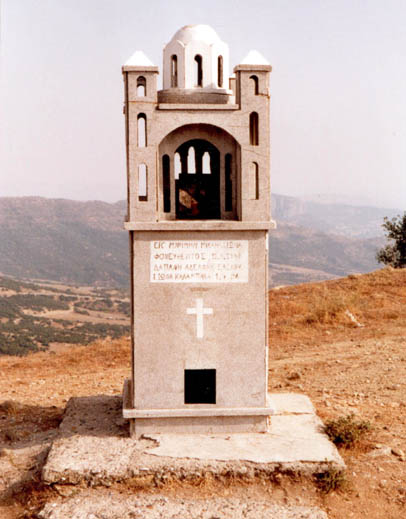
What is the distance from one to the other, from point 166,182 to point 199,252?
111cm

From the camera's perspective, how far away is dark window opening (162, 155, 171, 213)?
7.29 meters

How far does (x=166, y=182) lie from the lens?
7387 millimetres

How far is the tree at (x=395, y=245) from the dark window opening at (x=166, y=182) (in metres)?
25.5

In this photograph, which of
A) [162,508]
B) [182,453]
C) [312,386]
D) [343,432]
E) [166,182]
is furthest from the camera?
[312,386]

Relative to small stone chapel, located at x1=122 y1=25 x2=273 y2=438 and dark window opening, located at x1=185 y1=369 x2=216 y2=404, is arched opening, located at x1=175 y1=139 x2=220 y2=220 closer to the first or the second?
small stone chapel, located at x1=122 y1=25 x2=273 y2=438

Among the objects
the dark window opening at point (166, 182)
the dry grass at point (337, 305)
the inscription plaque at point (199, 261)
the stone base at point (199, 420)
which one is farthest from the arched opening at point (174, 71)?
the dry grass at point (337, 305)

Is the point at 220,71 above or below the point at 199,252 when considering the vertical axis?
above

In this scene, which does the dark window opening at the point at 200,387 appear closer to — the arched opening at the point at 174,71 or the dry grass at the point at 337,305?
the arched opening at the point at 174,71

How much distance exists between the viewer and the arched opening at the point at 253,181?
22.4ft

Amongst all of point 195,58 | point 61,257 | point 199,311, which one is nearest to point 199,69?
point 195,58

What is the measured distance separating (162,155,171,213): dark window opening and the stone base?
8.40ft

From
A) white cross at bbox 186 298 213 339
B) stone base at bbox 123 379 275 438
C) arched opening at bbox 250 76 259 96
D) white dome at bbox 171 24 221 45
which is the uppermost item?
white dome at bbox 171 24 221 45

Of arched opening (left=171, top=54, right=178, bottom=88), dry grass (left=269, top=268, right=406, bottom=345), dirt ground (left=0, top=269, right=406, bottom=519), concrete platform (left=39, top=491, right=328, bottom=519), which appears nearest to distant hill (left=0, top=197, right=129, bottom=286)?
→ dry grass (left=269, top=268, right=406, bottom=345)

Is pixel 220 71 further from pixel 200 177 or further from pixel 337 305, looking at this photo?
pixel 337 305
